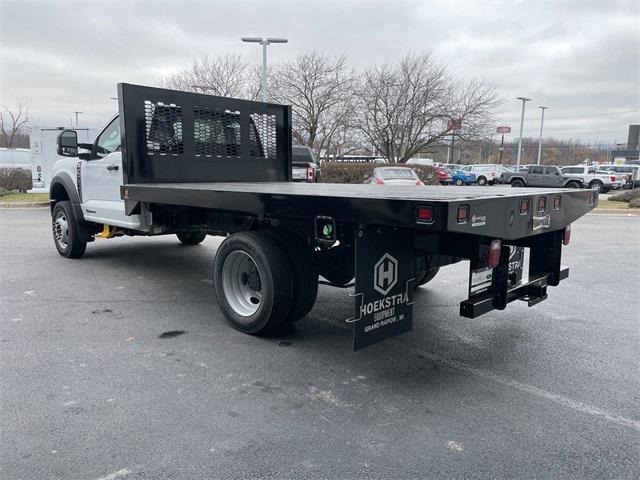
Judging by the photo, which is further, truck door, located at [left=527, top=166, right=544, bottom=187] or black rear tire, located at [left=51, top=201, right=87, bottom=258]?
truck door, located at [left=527, top=166, right=544, bottom=187]

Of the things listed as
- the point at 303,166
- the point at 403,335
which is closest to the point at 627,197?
the point at 303,166

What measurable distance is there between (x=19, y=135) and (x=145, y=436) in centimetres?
4769

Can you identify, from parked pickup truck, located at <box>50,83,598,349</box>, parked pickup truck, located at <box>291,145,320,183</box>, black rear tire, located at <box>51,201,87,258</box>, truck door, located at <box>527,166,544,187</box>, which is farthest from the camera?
truck door, located at <box>527,166,544,187</box>

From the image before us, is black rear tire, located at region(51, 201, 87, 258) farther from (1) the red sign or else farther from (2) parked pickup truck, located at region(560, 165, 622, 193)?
(2) parked pickup truck, located at region(560, 165, 622, 193)

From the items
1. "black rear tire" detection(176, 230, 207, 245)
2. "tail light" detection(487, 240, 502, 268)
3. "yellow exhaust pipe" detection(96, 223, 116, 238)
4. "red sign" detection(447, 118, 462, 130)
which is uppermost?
"red sign" detection(447, 118, 462, 130)

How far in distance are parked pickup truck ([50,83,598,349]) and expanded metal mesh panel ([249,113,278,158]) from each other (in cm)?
2

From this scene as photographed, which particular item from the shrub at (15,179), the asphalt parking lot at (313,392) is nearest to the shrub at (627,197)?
the asphalt parking lot at (313,392)

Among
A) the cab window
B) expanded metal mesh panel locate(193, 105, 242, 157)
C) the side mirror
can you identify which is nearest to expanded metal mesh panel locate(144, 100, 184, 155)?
expanded metal mesh panel locate(193, 105, 242, 157)

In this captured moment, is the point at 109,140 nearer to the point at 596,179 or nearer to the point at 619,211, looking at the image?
the point at 619,211

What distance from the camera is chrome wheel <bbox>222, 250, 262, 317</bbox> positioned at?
14.8 feet

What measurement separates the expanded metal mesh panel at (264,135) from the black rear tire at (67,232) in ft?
9.58

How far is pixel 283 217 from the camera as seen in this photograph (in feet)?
13.0

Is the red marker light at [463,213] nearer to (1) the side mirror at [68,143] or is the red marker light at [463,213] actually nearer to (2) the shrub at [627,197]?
(1) the side mirror at [68,143]

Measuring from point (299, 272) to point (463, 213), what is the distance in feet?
5.47
